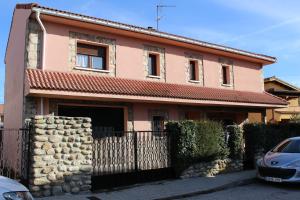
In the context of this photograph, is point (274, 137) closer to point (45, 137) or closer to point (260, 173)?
point (260, 173)

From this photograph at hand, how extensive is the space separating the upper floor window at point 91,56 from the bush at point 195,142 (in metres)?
4.89

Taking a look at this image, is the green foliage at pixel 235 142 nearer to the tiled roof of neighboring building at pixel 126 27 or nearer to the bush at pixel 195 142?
the bush at pixel 195 142

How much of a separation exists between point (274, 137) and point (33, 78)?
9.54m

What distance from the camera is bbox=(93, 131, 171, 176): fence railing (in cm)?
970

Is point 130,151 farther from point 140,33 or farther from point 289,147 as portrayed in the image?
point 140,33

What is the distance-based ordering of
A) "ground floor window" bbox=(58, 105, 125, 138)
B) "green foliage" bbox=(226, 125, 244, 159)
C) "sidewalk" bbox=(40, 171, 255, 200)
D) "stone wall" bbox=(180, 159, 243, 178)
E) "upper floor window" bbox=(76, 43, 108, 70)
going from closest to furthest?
1. "sidewalk" bbox=(40, 171, 255, 200)
2. "stone wall" bbox=(180, 159, 243, 178)
3. "green foliage" bbox=(226, 125, 244, 159)
4. "ground floor window" bbox=(58, 105, 125, 138)
5. "upper floor window" bbox=(76, 43, 108, 70)

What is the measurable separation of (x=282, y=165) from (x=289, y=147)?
131cm

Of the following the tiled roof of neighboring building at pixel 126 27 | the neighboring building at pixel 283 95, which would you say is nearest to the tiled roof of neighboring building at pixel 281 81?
the neighboring building at pixel 283 95

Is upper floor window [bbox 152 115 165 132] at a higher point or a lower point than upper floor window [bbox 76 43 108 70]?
lower

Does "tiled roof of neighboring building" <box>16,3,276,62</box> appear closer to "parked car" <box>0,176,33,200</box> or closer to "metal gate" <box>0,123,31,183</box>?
"metal gate" <box>0,123,31,183</box>

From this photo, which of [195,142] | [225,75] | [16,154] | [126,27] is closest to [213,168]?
[195,142]

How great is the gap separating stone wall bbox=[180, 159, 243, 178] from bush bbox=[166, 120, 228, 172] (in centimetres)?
18

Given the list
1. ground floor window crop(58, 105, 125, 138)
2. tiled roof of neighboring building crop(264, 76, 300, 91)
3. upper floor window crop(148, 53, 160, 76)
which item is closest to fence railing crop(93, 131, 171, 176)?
ground floor window crop(58, 105, 125, 138)

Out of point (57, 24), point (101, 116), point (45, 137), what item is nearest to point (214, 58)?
point (101, 116)
